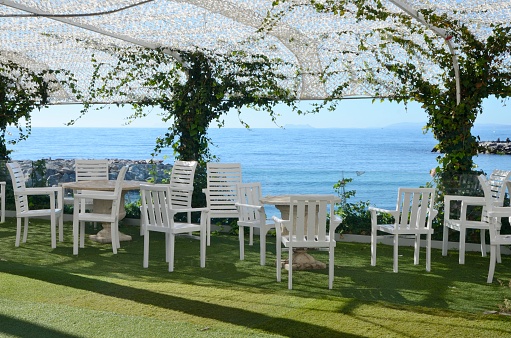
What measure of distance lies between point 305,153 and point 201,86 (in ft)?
103

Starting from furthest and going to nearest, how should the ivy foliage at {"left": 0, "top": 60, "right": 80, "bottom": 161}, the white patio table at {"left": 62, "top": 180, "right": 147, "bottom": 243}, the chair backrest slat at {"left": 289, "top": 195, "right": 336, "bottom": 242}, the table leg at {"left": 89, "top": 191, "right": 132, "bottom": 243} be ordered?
1. the ivy foliage at {"left": 0, "top": 60, "right": 80, "bottom": 161}
2. the table leg at {"left": 89, "top": 191, "right": 132, "bottom": 243}
3. the white patio table at {"left": 62, "top": 180, "right": 147, "bottom": 243}
4. the chair backrest slat at {"left": 289, "top": 195, "right": 336, "bottom": 242}

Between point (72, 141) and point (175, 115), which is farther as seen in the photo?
point (72, 141)

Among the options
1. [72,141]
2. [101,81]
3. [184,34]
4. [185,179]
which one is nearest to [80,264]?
[185,179]

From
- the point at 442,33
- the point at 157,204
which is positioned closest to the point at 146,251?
the point at 157,204

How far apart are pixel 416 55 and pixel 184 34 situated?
3413 mm

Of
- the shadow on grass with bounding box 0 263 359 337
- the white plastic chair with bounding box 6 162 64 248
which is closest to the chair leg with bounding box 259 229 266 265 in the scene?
the shadow on grass with bounding box 0 263 359 337

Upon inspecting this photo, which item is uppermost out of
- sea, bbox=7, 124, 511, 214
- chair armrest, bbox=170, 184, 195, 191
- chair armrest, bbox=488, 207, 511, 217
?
chair armrest, bbox=488, 207, 511, 217

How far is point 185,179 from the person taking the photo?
1020 cm

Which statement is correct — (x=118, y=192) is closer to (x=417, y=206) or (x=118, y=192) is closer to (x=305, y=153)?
(x=417, y=206)

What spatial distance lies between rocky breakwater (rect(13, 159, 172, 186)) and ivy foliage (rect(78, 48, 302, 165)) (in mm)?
504

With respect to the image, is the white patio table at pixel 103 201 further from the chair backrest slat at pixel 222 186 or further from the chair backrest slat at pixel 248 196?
the chair backrest slat at pixel 248 196

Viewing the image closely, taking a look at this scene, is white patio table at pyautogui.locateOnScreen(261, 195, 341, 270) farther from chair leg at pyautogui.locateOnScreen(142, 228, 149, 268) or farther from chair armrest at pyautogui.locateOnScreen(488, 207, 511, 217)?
chair armrest at pyautogui.locateOnScreen(488, 207, 511, 217)

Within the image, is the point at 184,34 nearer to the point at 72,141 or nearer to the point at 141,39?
the point at 141,39

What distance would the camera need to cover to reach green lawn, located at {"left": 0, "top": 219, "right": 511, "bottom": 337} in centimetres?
521
